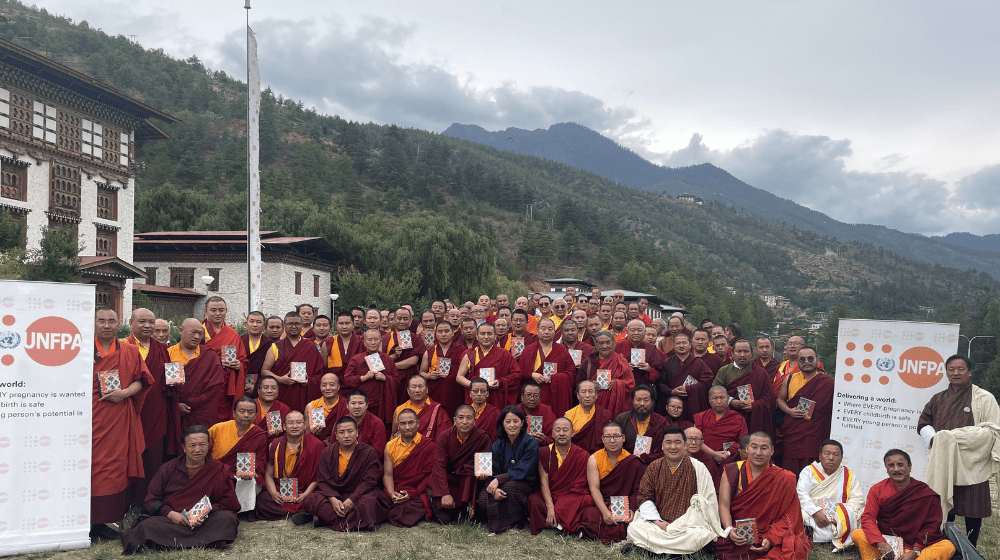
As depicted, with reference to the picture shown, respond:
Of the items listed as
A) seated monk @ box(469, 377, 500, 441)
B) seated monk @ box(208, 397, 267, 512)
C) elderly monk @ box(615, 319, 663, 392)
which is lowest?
seated monk @ box(208, 397, 267, 512)

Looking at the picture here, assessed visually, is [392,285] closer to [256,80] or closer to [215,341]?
[256,80]

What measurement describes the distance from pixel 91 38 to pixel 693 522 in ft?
327

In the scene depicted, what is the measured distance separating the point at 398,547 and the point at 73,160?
3150 centimetres

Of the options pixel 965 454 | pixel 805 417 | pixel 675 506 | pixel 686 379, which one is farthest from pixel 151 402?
pixel 965 454

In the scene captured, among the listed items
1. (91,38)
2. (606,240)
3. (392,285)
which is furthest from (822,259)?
(91,38)

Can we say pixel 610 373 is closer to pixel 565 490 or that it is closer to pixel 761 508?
pixel 565 490

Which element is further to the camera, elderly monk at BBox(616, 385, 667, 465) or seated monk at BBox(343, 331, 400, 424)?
seated monk at BBox(343, 331, 400, 424)

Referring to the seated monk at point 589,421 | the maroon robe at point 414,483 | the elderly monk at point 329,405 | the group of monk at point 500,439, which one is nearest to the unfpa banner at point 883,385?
the group of monk at point 500,439

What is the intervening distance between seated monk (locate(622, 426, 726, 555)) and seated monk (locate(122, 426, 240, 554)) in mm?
3964

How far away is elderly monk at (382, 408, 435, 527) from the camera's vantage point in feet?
23.8

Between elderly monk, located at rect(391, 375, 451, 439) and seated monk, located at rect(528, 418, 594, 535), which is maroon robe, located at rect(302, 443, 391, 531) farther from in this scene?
seated monk, located at rect(528, 418, 594, 535)

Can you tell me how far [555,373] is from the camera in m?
8.37

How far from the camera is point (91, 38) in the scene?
8344 cm

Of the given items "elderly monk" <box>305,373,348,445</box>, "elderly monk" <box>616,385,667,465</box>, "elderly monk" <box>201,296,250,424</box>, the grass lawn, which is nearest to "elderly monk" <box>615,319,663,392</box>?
"elderly monk" <box>616,385,667,465</box>
